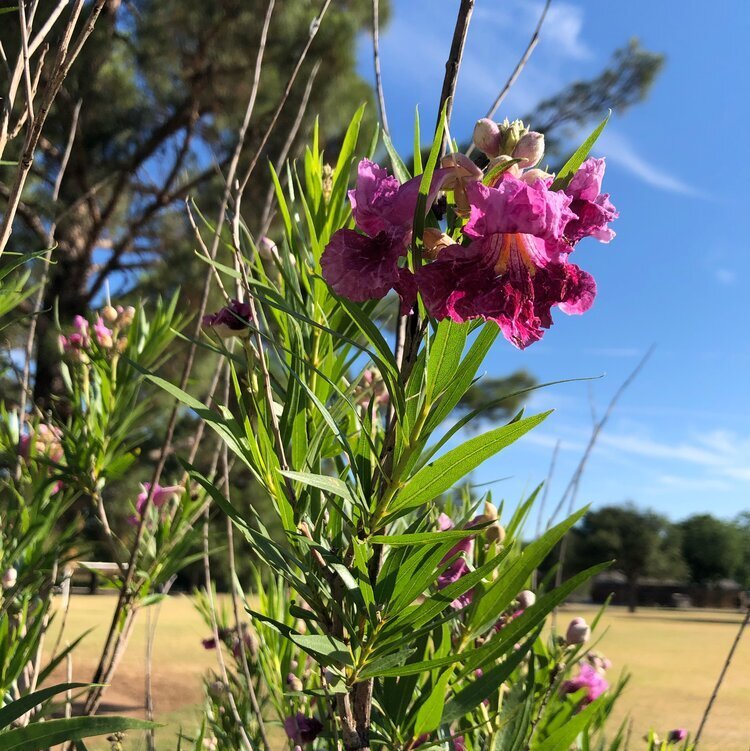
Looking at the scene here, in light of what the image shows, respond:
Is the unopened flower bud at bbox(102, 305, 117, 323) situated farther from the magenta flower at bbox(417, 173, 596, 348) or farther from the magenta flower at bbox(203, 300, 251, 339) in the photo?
the magenta flower at bbox(417, 173, 596, 348)

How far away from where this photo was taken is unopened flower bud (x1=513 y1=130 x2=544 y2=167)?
12.3 inches

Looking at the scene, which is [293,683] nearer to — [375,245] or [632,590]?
[375,245]

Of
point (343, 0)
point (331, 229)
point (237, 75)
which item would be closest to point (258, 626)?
point (331, 229)

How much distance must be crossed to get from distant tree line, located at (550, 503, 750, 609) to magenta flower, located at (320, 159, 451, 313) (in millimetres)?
20569

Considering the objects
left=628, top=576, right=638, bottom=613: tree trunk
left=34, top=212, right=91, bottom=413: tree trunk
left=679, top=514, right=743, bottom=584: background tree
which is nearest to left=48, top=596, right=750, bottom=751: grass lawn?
left=34, top=212, right=91, bottom=413: tree trunk

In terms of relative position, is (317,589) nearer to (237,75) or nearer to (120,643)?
(120,643)

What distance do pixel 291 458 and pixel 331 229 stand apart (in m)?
0.17

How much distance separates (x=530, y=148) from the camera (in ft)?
1.03

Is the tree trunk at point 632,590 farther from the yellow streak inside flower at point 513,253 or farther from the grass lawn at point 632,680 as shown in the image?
the yellow streak inside flower at point 513,253

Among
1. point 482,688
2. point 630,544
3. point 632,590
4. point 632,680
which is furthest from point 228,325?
point 630,544

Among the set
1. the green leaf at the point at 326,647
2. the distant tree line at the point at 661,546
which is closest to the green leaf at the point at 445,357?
the green leaf at the point at 326,647

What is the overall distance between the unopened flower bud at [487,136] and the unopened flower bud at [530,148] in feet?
0.04

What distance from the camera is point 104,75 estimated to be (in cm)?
544

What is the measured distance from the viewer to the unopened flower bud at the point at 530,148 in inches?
12.3
